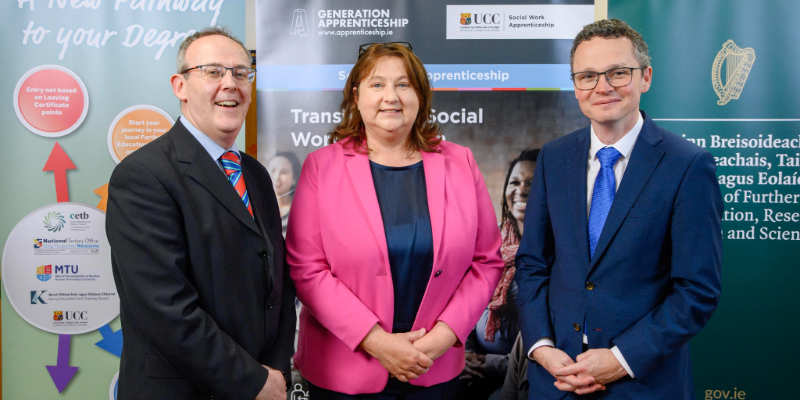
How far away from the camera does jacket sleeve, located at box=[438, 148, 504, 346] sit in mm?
1962

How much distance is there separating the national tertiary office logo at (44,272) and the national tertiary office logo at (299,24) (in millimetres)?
2054

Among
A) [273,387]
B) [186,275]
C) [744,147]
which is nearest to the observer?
[186,275]

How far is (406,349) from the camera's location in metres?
1.81

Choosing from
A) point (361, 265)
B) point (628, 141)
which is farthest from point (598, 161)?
point (361, 265)

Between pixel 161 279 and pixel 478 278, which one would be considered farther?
pixel 478 278

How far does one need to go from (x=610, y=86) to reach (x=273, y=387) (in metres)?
1.53

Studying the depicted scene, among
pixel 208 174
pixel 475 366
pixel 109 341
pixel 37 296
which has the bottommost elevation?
pixel 475 366

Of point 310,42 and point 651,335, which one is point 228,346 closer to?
point 651,335

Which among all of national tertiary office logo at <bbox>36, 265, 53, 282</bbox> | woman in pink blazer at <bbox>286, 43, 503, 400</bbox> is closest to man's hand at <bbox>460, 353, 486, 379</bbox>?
woman in pink blazer at <bbox>286, 43, 503, 400</bbox>

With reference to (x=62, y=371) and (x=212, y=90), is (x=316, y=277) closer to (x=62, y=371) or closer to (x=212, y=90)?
(x=212, y=90)

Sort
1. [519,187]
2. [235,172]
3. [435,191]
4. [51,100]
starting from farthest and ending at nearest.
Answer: [519,187]
[51,100]
[435,191]
[235,172]

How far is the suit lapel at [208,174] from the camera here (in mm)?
1601

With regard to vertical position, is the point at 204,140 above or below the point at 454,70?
below

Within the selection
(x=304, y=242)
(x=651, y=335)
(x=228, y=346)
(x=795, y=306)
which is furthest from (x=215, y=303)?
(x=795, y=306)
